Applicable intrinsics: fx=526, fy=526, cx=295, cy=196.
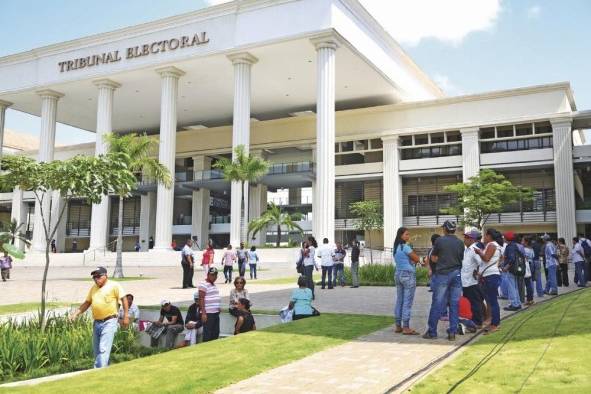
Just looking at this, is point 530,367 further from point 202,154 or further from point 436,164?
point 202,154

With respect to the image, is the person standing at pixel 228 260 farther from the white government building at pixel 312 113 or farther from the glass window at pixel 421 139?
the glass window at pixel 421 139

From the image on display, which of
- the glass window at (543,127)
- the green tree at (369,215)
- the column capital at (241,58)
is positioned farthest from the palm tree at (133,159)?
the glass window at (543,127)

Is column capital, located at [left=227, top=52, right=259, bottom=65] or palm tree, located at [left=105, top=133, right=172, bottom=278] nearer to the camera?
palm tree, located at [left=105, top=133, right=172, bottom=278]

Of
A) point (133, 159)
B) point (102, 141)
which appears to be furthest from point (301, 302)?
point (102, 141)

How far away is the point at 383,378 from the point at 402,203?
114 feet

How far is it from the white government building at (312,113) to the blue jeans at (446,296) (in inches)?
811

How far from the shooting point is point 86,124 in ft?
166

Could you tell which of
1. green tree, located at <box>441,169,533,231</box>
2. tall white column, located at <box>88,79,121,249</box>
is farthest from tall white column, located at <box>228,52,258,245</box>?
green tree, located at <box>441,169,533,231</box>

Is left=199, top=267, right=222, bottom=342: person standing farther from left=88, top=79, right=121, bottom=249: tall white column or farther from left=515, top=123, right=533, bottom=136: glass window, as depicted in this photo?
left=515, top=123, right=533, bottom=136: glass window

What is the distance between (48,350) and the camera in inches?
293

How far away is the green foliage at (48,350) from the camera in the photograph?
7137 millimetres

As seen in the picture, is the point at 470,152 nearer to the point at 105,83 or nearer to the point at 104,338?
the point at 105,83

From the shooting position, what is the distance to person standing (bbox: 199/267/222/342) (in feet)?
30.1

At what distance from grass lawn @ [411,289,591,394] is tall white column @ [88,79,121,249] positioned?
3136 cm
